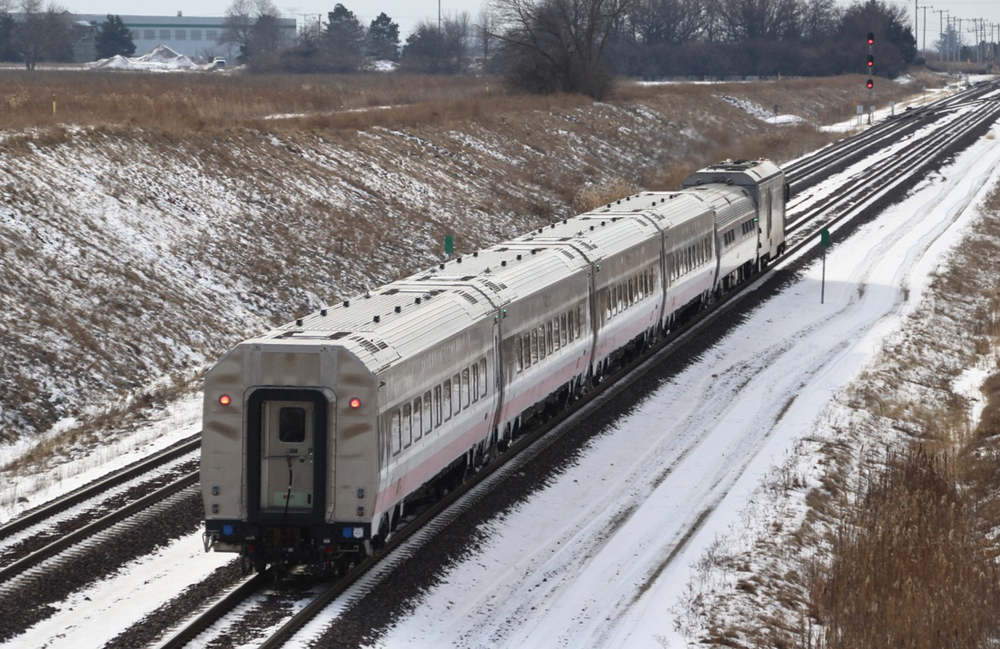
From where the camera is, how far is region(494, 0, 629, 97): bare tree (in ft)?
253

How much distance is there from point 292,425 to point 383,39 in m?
160

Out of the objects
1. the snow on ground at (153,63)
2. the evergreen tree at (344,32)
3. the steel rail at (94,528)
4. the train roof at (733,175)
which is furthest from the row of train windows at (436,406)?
the evergreen tree at (344,32)

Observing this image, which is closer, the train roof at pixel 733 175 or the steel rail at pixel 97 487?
the steel rail at pixel 97 487

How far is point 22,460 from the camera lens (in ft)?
75.6

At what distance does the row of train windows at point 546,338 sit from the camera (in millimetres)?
22078

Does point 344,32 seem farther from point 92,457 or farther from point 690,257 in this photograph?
point 92,457

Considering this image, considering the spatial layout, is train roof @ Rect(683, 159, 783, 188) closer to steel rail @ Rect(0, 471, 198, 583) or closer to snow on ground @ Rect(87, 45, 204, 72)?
steel rail @ Rect(0, 471, 198, 583)

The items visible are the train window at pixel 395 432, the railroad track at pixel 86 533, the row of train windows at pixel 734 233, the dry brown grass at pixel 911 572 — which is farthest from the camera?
the row of train windows at pixel 734 233

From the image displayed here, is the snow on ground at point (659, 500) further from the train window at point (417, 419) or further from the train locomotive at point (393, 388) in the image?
the train window at point (417, 419)

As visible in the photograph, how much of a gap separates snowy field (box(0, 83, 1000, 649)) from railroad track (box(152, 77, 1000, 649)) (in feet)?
2.75

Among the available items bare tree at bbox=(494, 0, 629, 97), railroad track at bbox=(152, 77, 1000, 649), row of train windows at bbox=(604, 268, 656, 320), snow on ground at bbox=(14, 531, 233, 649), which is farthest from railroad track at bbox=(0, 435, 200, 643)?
bare tree at bbox=(494, 0, 629, 97)

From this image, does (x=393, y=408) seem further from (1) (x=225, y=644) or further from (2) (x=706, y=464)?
(2) (x=706, y=464)

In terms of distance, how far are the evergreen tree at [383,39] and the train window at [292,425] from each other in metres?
153

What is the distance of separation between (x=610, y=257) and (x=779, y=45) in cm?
12249
